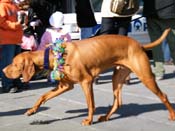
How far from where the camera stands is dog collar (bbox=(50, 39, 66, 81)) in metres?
5.38

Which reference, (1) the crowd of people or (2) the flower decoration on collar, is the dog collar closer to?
(2) the flower decoration on collar

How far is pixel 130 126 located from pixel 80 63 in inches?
38.3

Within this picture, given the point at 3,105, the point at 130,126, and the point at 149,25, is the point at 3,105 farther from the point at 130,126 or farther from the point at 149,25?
the point at 149,25

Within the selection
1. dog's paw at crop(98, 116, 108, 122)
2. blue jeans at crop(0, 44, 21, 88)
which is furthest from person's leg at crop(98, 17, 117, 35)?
dog's paw at crop(98, 116, 108, 122)

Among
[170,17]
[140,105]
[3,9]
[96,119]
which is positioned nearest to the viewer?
[96,119]

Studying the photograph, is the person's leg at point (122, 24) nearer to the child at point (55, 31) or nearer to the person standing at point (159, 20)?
the person standing at point (159, 20)

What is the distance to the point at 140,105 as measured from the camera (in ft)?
22.1

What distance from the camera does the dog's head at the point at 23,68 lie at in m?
5.41

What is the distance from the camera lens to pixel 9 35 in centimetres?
756

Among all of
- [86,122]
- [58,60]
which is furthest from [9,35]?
[86,122]

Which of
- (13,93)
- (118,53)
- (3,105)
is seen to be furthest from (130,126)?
(13,93)

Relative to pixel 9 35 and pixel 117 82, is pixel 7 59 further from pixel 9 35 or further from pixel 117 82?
pixel 117 82

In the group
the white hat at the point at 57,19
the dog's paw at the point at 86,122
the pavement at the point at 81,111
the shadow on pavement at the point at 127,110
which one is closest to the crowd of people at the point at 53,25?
the white hat at the point at 57,19

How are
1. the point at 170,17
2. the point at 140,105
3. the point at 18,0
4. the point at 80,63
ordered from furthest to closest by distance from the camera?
the point at 18,0 → the point at 170,17 → the point at 140,105 → the point at 80,63
